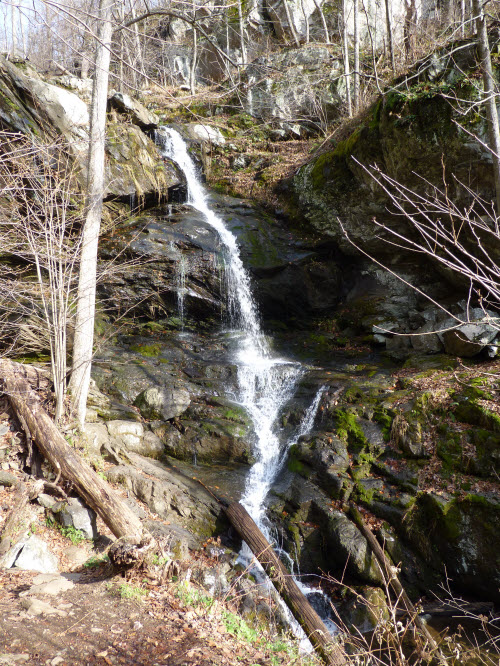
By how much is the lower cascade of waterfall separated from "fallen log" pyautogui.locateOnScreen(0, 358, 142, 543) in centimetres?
200

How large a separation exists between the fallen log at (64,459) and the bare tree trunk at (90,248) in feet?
1.83

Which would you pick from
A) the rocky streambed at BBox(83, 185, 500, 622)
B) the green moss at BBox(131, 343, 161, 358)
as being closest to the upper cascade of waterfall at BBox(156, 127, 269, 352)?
the rocky streambed at BBox(83, 185, 500, 622)

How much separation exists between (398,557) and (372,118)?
899 centimetres

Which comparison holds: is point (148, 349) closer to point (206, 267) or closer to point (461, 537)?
point (206, 267)

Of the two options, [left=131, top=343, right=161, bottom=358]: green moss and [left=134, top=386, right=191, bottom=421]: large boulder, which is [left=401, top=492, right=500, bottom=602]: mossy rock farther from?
[left=131, top=343, right=161, bottom=358]: green moss

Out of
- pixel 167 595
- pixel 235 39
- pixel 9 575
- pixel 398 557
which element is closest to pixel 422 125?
pixel 398 557

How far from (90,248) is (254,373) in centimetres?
453

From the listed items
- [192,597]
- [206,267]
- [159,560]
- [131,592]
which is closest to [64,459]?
[159,560]

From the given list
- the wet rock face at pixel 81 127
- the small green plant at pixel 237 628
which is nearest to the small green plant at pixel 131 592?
the small green plant at pixel 237 628

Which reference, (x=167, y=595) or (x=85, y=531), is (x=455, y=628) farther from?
(x=85, y=531)

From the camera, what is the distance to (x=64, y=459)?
16.7 feet

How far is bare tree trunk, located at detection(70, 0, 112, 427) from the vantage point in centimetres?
603

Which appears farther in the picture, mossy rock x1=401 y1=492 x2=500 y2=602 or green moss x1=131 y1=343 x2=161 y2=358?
green moss x1=131 y1=343 x2=161 y2=358

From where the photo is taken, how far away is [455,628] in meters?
4.90
